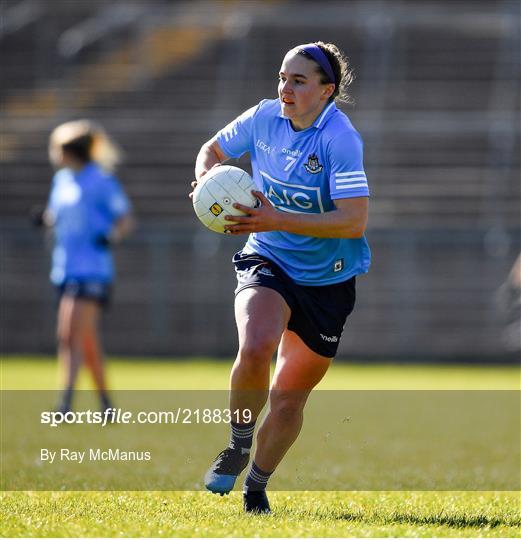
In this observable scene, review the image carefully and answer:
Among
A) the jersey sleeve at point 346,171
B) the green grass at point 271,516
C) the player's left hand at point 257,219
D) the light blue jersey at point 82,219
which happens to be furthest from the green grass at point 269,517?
the light blue jersey at point 82,219

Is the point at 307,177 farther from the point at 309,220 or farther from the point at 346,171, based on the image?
the point at 309,220

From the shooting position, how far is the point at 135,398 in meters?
11.4

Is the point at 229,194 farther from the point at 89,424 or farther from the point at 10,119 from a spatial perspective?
the point at 10,119

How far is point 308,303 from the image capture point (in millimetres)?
5395

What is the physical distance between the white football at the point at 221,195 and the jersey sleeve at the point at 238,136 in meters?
0.41

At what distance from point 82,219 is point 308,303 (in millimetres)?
4910

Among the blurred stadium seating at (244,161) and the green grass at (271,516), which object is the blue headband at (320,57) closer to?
the green grass at (271,516)

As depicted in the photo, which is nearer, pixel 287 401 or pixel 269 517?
pixel 269 517

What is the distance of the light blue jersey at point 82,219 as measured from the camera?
994 cm

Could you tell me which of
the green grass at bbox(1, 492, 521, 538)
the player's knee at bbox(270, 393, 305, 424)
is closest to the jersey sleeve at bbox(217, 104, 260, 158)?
the player's knee at bbox(270, 393, 305, 424)

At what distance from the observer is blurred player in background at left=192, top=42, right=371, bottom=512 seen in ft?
16.9

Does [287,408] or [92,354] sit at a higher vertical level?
[287,408]

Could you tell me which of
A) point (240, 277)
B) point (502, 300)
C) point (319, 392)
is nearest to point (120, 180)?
point (502, 300)

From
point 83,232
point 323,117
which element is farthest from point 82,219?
point 323,117
